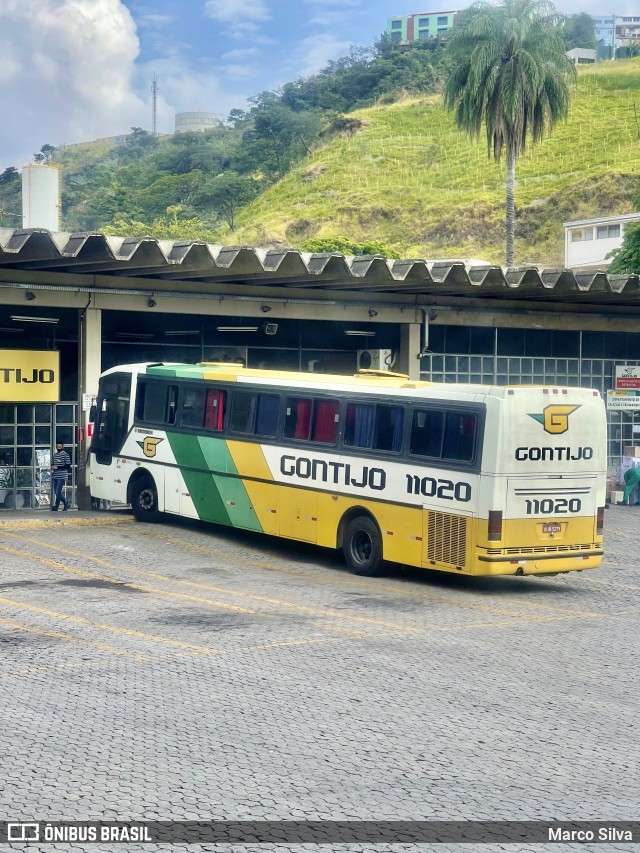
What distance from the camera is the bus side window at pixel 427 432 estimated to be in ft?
57.1

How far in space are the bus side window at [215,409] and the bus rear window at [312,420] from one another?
5.89 feet

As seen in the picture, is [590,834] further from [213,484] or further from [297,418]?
[213,484]

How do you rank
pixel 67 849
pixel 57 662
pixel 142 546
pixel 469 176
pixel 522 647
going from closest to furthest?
pixel 67 849, pixel 57 662, pixel 522 647, pixel 142 546, pixel 469 176

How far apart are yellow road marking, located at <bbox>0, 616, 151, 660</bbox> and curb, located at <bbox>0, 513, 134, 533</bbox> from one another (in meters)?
9.72

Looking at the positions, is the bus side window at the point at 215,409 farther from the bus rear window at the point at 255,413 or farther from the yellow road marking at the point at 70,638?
the yellow road marking at the point at 70,638

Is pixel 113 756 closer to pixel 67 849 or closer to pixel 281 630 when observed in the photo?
pixel 67 849

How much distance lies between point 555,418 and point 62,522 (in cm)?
1127

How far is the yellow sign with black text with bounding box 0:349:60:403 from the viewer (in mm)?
25344

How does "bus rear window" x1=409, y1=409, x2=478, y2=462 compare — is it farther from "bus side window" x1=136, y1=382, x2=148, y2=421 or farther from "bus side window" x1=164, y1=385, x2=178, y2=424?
"bus side window" x1=136, y1=382, x2=148, y2=421

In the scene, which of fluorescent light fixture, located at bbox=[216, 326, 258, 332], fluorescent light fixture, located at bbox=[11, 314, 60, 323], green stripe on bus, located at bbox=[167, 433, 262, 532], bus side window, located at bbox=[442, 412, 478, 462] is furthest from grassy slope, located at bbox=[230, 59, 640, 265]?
bus side window, located at bbox=[442, 412, 478, 462]

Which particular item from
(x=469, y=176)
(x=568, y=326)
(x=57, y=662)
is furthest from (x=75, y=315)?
(x=469, y=176)

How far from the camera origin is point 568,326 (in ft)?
111

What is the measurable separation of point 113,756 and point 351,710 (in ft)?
7.56

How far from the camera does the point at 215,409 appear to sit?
21578 mm
